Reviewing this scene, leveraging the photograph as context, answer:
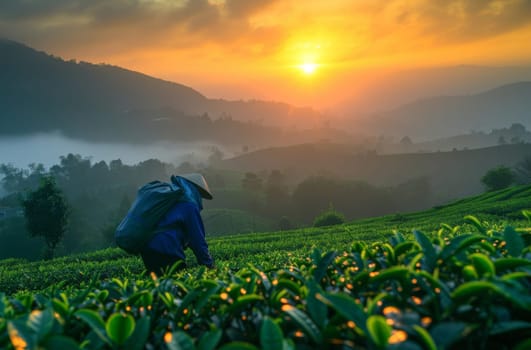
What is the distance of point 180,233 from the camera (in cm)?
601

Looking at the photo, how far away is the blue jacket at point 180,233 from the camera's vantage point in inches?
230

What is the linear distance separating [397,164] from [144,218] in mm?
149020

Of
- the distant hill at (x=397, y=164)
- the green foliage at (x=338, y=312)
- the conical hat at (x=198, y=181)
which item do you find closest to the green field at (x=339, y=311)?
the green foliage at (x=338, y=312)

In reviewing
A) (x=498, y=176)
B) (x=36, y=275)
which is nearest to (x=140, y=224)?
(x=36, y=275)

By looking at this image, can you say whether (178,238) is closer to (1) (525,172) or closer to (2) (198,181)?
(2) (198,181)

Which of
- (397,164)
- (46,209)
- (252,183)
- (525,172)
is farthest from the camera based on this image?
(397,164)

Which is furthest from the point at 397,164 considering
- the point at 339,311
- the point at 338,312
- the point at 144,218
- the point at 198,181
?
the point at 339,311

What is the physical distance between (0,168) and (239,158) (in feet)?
292

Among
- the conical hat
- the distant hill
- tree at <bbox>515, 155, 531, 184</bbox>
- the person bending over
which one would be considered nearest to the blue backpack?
the person bending over

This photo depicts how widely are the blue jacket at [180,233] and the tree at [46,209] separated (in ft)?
96.6

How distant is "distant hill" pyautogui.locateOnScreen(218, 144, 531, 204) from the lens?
127875mm

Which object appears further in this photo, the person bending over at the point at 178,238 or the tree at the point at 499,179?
the tree at the point at 499,179

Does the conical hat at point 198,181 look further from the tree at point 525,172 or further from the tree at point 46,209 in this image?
the tree at point 525,172

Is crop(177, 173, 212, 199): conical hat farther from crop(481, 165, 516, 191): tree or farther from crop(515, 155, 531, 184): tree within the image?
crop(515, 155, 531, 184): tree
